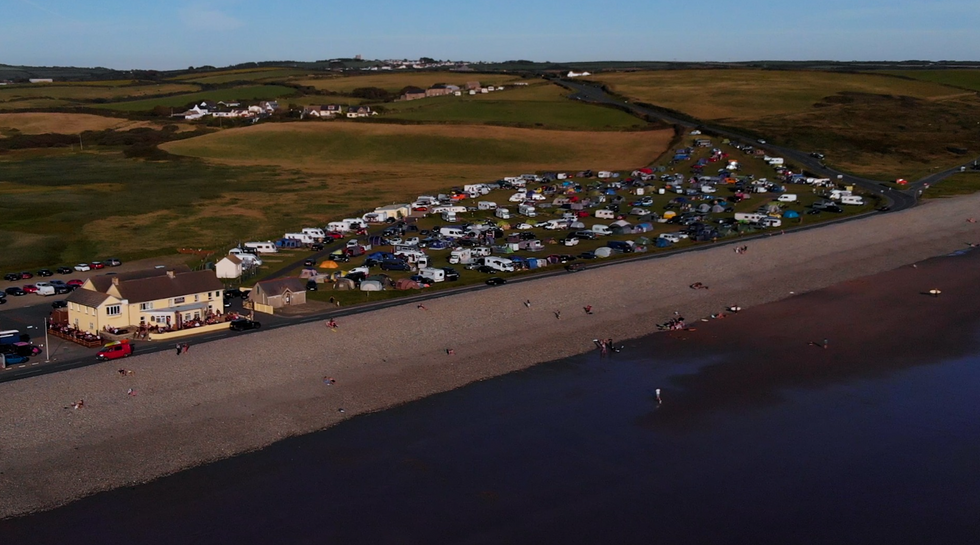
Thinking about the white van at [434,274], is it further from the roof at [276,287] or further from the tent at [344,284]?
the roof at [276,287]

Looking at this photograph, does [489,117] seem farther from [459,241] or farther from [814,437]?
[814,437]

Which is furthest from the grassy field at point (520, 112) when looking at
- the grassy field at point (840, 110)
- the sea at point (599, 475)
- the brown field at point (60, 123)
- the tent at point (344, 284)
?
the sea at point (599, 475)

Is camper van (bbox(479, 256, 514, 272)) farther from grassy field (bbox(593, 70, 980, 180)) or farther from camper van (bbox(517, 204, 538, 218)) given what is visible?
grassy field (bbox(593, 70, 980, 180))

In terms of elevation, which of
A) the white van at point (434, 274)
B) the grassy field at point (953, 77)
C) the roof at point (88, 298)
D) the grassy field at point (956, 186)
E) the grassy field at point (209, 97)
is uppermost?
the grassy field at point (953, 77)

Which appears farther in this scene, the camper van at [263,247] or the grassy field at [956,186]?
the grassy field at [956,186]

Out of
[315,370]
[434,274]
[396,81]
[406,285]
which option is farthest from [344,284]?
[396,81]

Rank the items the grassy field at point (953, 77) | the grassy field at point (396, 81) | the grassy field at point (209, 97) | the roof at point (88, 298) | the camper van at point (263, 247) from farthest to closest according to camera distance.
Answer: the grassy field at point (396, 81), the grassy field at point (953, 77), the grassy field at point (209, 97), the camper van at point (263, 247), the roof at point (88, 298)

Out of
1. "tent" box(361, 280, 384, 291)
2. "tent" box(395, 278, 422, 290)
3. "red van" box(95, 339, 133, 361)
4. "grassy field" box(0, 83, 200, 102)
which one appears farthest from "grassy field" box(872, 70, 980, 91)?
"red van" box(95, 339, 133, 361)

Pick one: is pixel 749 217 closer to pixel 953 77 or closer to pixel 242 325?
pixel 242 325

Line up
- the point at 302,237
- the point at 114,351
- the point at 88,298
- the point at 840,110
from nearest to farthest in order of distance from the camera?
the point at 114,351 < the point at 88,298 < the point at 302,237 < the point at 840,110
